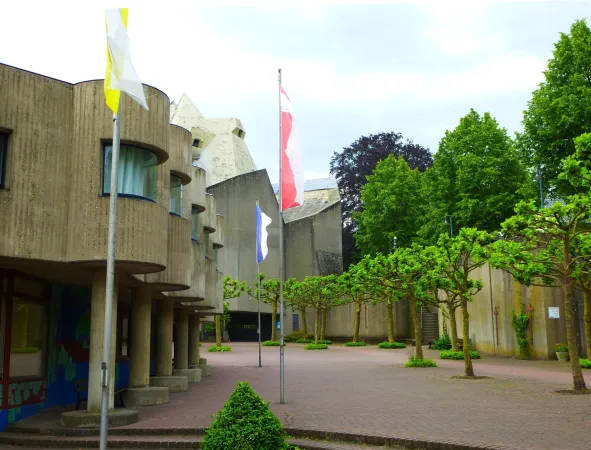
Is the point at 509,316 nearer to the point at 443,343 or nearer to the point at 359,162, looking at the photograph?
the point at 443,343

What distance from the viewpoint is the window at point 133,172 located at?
45.4ft

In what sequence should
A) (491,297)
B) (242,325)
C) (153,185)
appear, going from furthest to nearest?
(242,325)
(491,297)
(153,185)

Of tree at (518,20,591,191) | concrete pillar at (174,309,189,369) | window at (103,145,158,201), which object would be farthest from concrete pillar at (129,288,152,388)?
tree at (518,20,591,191)

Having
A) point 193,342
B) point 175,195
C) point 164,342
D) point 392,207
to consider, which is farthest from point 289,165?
point 392,207

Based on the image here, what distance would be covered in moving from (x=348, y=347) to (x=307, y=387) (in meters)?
28.8

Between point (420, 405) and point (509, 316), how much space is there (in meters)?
19.4

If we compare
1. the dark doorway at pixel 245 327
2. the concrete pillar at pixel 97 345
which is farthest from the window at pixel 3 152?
the dark doorway at pixel 245 327

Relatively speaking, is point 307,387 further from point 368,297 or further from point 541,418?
point 368,297

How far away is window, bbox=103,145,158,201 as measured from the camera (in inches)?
545

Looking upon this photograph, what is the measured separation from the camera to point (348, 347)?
161ft

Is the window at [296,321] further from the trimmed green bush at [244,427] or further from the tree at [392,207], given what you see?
the trimmed green bush at [244,427]

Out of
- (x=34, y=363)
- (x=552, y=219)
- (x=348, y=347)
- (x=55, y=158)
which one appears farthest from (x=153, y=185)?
(x=348, y=347)

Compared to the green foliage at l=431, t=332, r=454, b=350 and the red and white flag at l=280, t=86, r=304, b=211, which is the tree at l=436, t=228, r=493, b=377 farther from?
the green foliage at l=431, t=332, r=454, b=350

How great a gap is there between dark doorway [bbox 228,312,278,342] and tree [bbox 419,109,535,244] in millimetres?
20424
